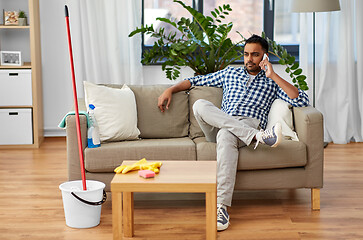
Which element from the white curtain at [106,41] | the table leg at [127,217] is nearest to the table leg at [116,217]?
the table leg at [127,217]

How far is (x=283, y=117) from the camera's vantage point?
361cm

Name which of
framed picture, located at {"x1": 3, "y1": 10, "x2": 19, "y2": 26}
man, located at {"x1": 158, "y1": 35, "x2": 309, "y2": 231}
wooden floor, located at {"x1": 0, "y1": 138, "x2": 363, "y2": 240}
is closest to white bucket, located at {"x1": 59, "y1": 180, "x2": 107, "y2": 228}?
wooden floor, located at {"x1": 0, "y1": 138, "x2": 363, "y2": 240}

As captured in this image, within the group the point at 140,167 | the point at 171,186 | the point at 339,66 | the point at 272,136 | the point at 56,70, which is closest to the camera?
the point at 171,186

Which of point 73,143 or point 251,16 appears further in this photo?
point 251,16

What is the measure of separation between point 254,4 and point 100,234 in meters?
3.19

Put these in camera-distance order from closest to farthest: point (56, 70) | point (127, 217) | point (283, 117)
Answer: point (127, 217) < point (283, 117) < point (56, 70)

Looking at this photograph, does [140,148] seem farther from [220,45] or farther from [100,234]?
[220,45]

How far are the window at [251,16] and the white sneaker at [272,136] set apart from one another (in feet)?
7.71

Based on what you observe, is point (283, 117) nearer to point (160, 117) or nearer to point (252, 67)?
point (252, 67)

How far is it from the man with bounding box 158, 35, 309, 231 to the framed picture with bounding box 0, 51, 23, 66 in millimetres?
1882

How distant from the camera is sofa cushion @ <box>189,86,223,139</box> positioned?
387cm

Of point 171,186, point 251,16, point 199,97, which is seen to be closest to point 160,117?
point 199,97

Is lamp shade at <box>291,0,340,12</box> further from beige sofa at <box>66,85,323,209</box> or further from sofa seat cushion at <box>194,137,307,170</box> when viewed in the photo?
sofa seat cushion at <box>194,137,307,170</box>

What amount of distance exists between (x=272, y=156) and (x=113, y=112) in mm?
1029
